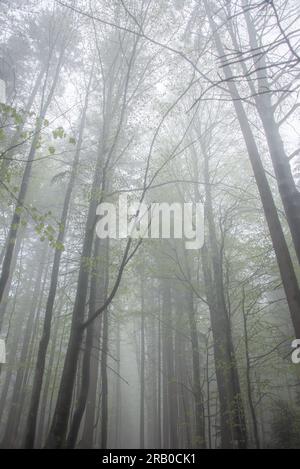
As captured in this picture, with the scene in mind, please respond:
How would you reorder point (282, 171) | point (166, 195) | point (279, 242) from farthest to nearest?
1. point (166, 195)
2. point (282, 171)
3. point (279, 242)

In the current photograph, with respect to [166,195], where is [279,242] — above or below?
below

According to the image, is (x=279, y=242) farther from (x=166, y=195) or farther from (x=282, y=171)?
(x=166, y=195)

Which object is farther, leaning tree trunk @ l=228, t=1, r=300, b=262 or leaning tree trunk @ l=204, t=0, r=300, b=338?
leaning tree trunk @ l=228, t=1, r=300, b=262

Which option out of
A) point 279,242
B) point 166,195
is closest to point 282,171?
point 279,242

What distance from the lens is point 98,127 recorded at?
11.8 meters

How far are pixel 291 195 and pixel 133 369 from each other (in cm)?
4409

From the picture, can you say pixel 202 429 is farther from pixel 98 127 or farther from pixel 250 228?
pixel 98 127

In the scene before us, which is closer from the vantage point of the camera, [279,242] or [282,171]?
[279,242]

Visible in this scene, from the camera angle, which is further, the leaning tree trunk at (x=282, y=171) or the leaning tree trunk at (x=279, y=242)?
the leaning tree trunk at (x=282, y=171)

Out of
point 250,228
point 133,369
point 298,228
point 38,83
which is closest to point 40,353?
point 298,228

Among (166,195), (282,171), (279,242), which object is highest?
(166,195)

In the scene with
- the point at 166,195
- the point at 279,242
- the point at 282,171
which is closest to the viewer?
the point at 279,242

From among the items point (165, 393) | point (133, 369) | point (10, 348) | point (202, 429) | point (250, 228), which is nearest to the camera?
point (202, 429)
